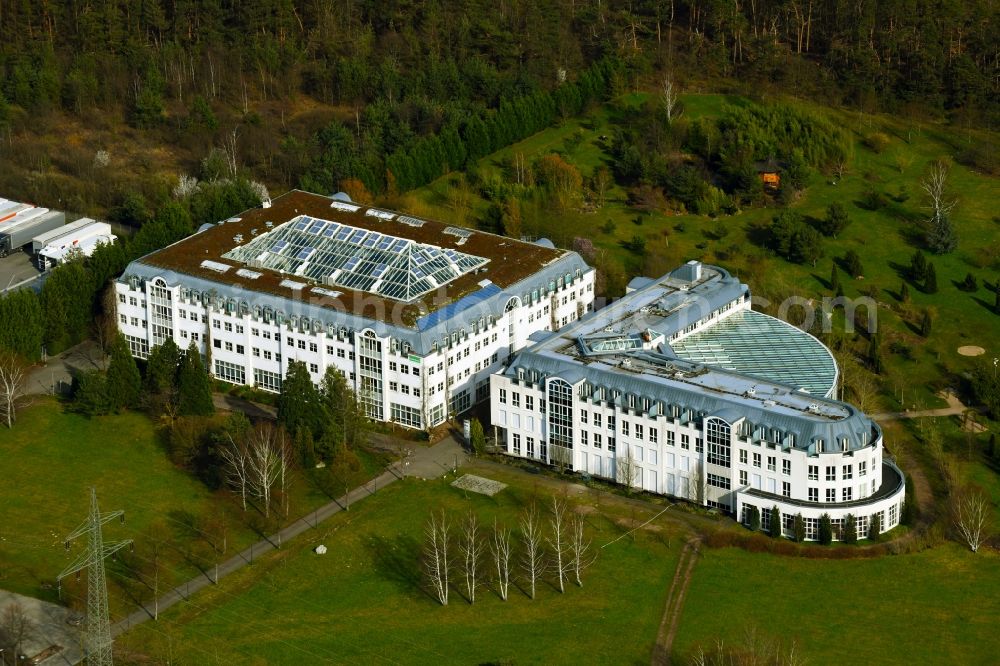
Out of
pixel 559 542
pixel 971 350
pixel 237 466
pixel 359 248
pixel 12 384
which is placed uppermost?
pixel 359 248

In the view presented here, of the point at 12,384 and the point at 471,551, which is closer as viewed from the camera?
the point at 471,551

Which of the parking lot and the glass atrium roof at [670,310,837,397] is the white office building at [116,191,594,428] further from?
the parking lot

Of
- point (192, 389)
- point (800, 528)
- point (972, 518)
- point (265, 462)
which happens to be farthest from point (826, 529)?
point (192, 389)

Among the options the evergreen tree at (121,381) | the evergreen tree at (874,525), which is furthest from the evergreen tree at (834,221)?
the evergreen tree at (121,381)

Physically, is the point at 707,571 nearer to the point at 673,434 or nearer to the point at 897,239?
the point at 673,434

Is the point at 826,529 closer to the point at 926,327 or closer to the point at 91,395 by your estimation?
the point at 926,327

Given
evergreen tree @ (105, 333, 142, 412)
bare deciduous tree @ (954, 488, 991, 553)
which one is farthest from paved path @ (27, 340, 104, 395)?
bare deciduous tree @ (954, 488, 991, 553)

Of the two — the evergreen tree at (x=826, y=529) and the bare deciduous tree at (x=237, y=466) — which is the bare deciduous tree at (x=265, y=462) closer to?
the bare deciduous tree at (x=237, y=466)
